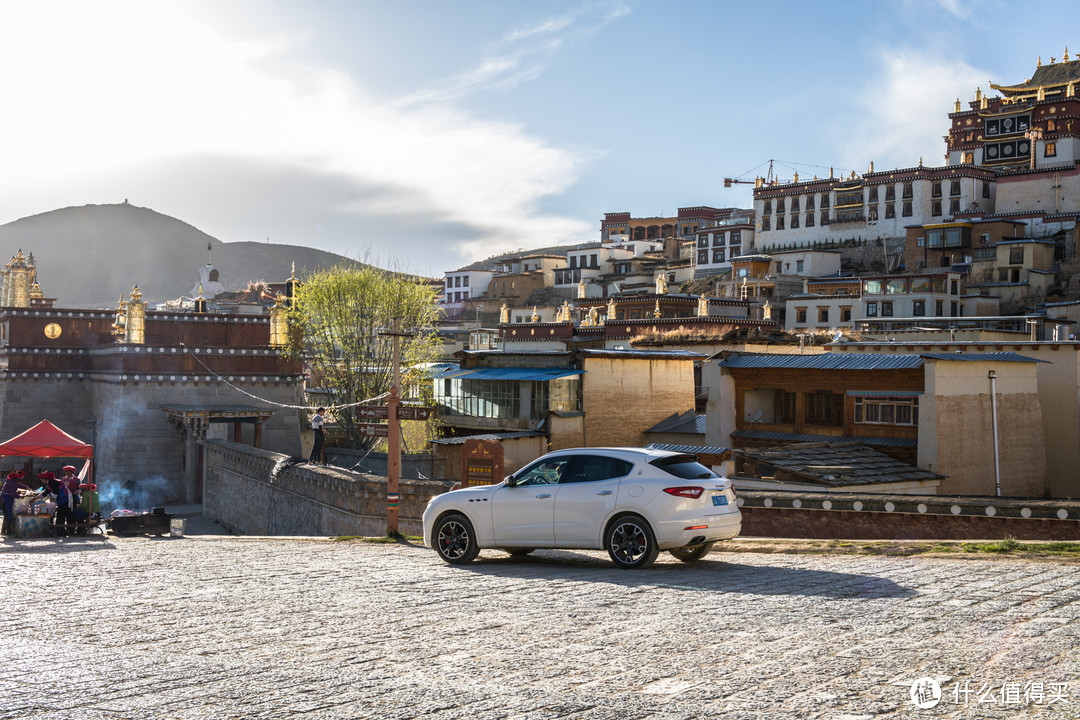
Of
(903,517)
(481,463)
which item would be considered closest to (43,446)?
(481,463)

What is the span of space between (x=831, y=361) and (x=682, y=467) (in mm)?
16487

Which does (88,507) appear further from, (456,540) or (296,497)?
(456,540)

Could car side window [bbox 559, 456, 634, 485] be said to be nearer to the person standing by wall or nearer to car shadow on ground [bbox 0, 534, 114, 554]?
car shadow on ground [bbox 0, 534, 114, 554]

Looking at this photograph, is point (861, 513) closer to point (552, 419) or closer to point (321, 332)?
point (552, 419)

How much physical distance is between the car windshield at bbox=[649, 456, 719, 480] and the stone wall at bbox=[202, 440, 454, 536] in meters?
12.8

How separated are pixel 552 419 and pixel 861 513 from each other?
16596 millimetres

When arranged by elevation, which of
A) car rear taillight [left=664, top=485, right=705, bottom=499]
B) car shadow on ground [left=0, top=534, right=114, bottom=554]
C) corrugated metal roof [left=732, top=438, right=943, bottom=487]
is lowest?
car shadow on ground [left=0, top=534, right=114, bottom=554]

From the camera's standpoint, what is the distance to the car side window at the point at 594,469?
42.2ft

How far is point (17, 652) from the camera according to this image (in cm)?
892

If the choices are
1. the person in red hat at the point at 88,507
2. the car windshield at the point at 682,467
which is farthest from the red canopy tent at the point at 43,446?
the car windshield at the point at 682,467

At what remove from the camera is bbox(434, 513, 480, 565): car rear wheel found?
14070 millimetres

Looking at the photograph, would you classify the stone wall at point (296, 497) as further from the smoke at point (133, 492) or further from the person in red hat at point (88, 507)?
the person in red hat at point (88, 507)

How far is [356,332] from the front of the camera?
47062mm

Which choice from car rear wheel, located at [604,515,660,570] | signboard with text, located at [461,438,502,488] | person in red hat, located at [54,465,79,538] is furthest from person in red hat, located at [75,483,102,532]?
car rear wheel, located at [604,515,660,570]
